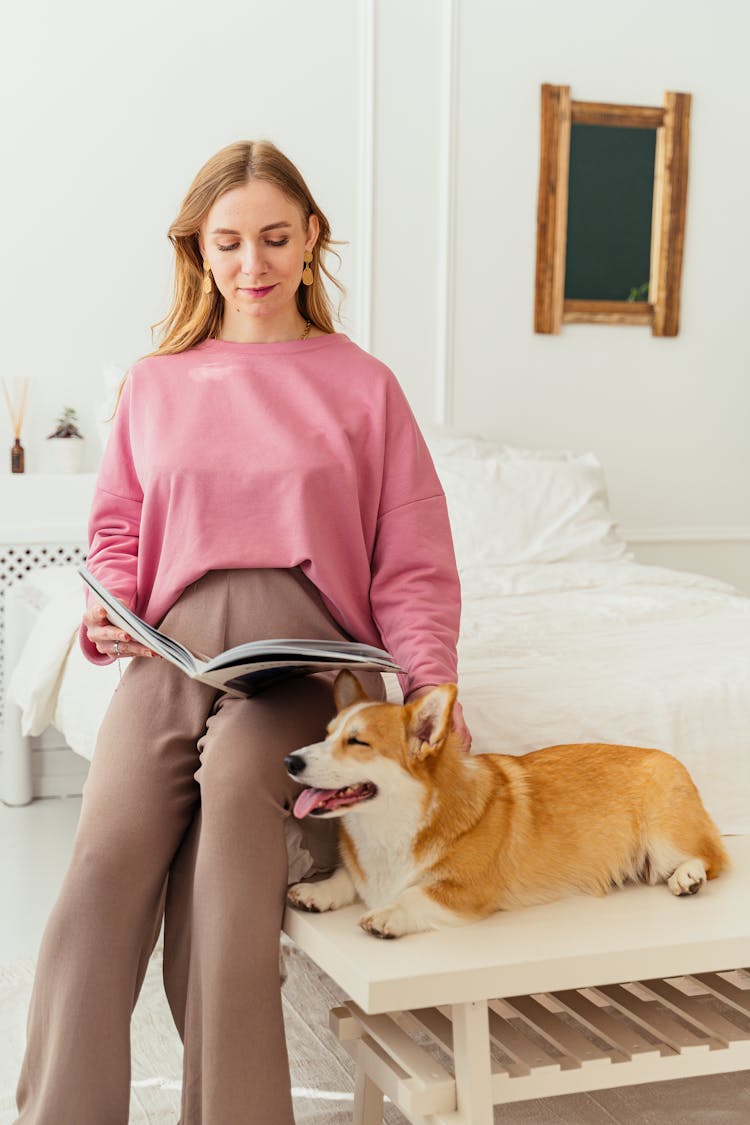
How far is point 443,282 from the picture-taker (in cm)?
387

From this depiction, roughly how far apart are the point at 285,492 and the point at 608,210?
275cm

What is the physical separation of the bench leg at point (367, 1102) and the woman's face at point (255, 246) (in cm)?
102

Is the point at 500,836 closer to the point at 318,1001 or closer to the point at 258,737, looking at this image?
the point at 258,737

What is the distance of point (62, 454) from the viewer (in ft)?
11.3

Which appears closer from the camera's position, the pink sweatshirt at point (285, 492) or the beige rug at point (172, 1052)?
the pink sweatshirt at point (285, 492)

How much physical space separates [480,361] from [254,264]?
2.36 m

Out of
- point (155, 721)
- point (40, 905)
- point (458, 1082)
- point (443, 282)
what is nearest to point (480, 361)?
point (443, 282)

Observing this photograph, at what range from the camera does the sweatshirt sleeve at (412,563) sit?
62.2 inches

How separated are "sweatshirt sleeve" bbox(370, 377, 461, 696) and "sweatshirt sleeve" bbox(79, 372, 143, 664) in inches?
13.3

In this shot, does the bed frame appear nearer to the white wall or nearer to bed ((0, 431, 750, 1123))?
bed ((0, 431, 750, 1123))

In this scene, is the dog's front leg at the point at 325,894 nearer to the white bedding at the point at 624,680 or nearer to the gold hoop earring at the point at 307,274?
the white bedding at the point at 624,680

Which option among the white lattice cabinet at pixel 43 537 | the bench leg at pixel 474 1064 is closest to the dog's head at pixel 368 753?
the bench leg at pixel 474 1064

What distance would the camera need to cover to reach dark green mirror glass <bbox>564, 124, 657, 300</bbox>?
3.97 m

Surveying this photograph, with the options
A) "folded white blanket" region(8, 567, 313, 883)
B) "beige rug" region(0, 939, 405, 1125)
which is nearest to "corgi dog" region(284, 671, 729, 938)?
"beige rug" region(0, 939, 405, 1125)
